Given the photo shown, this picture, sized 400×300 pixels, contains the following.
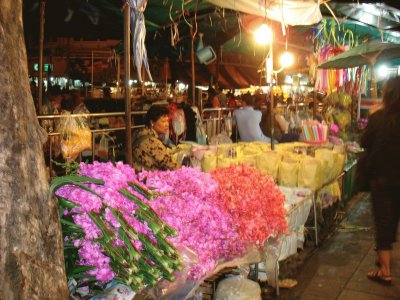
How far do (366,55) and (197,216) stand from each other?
7552 millimetres

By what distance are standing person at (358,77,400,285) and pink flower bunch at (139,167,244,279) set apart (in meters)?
2.71

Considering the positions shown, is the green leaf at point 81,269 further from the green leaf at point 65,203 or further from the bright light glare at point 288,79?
the bright light glare at point 288,79

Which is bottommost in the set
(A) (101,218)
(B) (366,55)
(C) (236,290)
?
(C) (236,290)

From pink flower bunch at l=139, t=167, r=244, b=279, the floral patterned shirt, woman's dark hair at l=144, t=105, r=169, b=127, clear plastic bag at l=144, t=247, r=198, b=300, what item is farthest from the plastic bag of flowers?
woman's dark hair at l=144, t=105, r=169, b=127

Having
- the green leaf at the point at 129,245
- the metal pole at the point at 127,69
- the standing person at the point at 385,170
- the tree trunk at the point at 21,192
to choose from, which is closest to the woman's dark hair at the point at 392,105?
the standing person at the point at 385,170

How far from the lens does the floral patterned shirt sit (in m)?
4.99

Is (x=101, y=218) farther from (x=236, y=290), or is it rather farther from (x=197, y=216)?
(x=236, y=290)

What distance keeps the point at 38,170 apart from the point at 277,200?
7.69ft

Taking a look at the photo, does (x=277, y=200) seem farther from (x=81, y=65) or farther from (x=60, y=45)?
(x=81, y=65)

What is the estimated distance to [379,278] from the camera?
210 inches

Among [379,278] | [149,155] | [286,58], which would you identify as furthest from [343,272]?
[286,58]

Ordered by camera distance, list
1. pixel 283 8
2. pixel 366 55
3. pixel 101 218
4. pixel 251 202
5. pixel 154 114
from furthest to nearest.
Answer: pixel 366 55 → pixel 283 8 → pixel 154 114 → pixel 251 202 → pixel 101 218

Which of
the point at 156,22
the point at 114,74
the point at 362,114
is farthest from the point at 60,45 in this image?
the point at 362,114

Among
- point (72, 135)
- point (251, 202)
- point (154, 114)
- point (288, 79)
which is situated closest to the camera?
point (251, 202)
